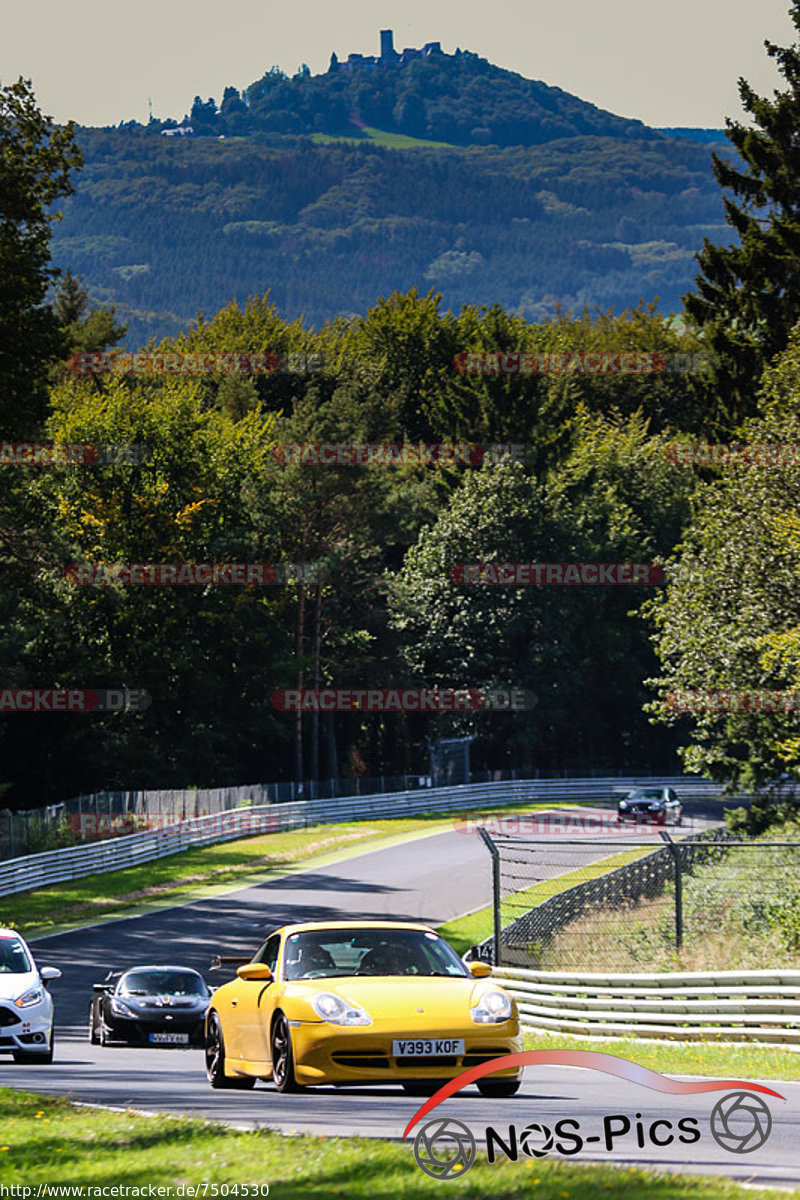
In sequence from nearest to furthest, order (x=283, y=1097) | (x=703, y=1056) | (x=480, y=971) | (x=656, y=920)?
(x=283, y=1097) < (x=480, y=971) < (x=703, y=1056) < (x=656, y=920)

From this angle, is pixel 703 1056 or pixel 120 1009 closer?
pixel 703 1056

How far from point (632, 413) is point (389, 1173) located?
8712 cm

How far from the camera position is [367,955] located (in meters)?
12.4

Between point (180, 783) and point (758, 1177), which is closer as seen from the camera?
point (758, 1177)

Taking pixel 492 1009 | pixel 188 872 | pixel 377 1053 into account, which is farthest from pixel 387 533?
pixel 377 1053

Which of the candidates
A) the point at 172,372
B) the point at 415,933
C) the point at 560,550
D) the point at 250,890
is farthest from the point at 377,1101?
the point at 172,372

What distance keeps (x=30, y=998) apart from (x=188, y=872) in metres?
32.5

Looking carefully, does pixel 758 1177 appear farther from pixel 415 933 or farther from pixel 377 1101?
pixel 415 933

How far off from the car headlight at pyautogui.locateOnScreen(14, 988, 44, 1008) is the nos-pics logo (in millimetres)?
7892

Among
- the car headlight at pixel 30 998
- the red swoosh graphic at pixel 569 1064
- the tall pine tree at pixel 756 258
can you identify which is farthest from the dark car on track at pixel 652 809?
the red swoosh graphic at pixel 569 1064

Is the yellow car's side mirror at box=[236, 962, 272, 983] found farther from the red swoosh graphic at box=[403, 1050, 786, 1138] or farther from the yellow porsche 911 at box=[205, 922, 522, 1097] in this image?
the red swoosh graphic at box=[403, 1050, 786, 1138]

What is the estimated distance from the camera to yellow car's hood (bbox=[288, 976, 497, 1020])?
1135cm

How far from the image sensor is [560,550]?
8062cm

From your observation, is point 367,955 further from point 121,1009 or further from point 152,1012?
point 121,1009
